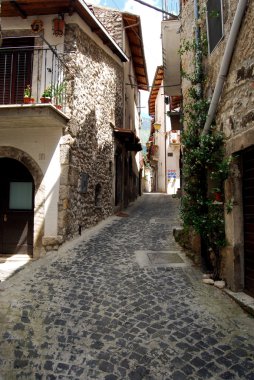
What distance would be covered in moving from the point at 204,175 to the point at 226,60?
1991 mm

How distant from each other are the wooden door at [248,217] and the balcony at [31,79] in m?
4.39

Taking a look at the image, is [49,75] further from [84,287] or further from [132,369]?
[132,369]

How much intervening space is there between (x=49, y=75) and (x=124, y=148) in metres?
6.36

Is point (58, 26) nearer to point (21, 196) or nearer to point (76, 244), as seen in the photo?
point (21, 196)

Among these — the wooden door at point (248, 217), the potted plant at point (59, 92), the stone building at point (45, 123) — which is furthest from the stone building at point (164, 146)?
the wooden door at point (248, 217)

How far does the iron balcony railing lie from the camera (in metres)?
7.34

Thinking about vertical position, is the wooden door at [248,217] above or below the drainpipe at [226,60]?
below

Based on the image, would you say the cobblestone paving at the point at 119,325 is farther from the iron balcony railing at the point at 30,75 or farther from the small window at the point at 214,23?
the iron balcony railing at the point at 30,75

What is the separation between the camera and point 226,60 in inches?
172

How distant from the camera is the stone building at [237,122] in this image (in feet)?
12.9

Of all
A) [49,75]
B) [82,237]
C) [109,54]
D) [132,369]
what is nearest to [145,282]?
[132,369]

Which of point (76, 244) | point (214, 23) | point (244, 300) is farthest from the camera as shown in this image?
point (76, 244)

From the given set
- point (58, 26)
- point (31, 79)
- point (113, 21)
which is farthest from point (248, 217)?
point (113, 21)

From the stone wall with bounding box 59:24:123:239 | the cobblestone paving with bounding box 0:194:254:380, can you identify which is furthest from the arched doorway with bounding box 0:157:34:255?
the cobblestone paving with bounding box 0:194:254:380
